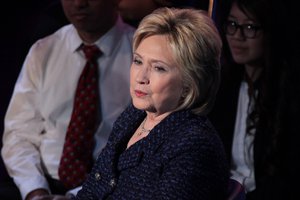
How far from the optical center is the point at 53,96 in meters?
2.34

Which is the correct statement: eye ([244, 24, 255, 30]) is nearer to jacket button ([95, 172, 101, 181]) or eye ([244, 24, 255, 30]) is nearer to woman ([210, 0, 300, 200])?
woman ([210, 0, 300, 200])

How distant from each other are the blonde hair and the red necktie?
825mm

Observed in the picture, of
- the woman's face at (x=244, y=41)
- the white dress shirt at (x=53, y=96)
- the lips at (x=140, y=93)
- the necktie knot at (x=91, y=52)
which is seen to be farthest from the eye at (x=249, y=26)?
the lips at (x=140, y=93)

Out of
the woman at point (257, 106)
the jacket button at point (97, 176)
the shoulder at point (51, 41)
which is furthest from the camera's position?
the shoulder at point (51, 41)

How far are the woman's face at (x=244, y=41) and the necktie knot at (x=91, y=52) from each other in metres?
0.52

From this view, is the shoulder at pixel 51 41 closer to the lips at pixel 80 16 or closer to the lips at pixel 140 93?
the lips at pixel 80 16

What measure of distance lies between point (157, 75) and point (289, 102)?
1.00 meters

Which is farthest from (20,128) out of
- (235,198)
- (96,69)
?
(235,198)

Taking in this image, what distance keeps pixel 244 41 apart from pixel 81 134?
714 mm

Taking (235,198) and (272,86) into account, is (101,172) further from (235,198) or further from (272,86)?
(272,86)

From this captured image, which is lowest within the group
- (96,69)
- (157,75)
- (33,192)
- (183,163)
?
(33,192)

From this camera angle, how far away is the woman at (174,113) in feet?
4.42

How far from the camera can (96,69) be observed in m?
2.31

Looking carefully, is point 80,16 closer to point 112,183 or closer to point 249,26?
point 249,26
